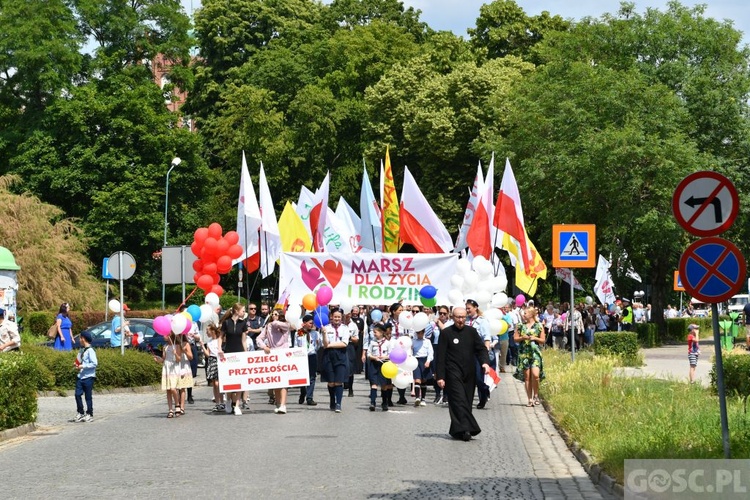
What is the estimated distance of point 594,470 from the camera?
12555 mm

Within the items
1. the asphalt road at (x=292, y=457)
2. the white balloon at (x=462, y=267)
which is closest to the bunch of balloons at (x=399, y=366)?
the asphalt road at (x=292, y=457)

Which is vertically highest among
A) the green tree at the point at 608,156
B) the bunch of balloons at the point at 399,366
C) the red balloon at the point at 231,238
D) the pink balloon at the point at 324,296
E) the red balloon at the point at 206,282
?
the green tree at the point at 608,156

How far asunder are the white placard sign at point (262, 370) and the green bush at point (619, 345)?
11.5 meters

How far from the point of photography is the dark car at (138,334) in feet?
102

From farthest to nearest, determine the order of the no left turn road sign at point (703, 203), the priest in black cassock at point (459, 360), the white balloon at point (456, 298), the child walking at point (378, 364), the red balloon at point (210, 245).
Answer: the red balloon at point (210, 245) < the white balloon at point (456, 298) < the child walking at point (378, 364) < the priest in black cassock at point (459, 360) < the no left turn road sign at point (703, 203)

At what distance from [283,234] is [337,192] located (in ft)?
98.0

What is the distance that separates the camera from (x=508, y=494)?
37.0 feet

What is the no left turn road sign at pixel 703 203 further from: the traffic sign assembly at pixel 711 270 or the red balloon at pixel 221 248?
the red balloon at pixel 221 248

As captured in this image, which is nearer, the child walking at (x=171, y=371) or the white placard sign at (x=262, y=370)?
the child walking at (x=171, y=371)

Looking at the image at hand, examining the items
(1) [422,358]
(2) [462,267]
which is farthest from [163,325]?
(2) [462,267]

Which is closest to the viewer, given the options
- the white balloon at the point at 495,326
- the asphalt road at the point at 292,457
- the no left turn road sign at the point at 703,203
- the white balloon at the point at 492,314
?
the no left turn road sign at the point at 703,203

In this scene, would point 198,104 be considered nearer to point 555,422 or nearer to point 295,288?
point 295,288

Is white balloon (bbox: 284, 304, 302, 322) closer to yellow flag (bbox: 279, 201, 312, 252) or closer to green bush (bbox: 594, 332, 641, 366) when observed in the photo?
yellow flag (bbox: 279, 201, 312, 252)

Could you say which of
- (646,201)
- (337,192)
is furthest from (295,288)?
(337,192)
